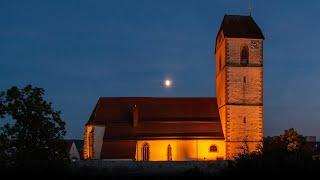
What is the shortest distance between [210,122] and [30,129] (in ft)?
82.1

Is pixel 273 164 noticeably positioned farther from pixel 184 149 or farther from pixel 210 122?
pixel 210 122

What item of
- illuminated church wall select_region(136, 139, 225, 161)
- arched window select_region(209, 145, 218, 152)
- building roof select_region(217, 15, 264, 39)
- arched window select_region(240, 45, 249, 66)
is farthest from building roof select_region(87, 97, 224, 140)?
building roof select_region(217, 15, 264, 39)

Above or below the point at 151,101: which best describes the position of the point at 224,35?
above

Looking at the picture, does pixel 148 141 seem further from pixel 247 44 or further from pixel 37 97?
pixel 37 97

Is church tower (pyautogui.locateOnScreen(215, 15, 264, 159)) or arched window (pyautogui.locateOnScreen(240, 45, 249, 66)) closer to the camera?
church tower (pyautogui.locateOnScreen(215, 15, 264, 159))

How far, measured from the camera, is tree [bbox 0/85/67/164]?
3500 cm

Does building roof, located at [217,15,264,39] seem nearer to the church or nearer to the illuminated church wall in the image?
the church

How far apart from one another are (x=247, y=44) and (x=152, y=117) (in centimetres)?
1157

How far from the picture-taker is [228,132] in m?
55.1

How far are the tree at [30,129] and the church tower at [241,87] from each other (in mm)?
22340

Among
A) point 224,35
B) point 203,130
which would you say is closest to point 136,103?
point 203,130

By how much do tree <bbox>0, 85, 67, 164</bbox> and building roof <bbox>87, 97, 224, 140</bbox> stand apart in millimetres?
20140

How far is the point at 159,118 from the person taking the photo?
5838cm

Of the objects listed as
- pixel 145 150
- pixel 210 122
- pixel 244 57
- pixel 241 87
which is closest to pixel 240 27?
pixel 244 57
